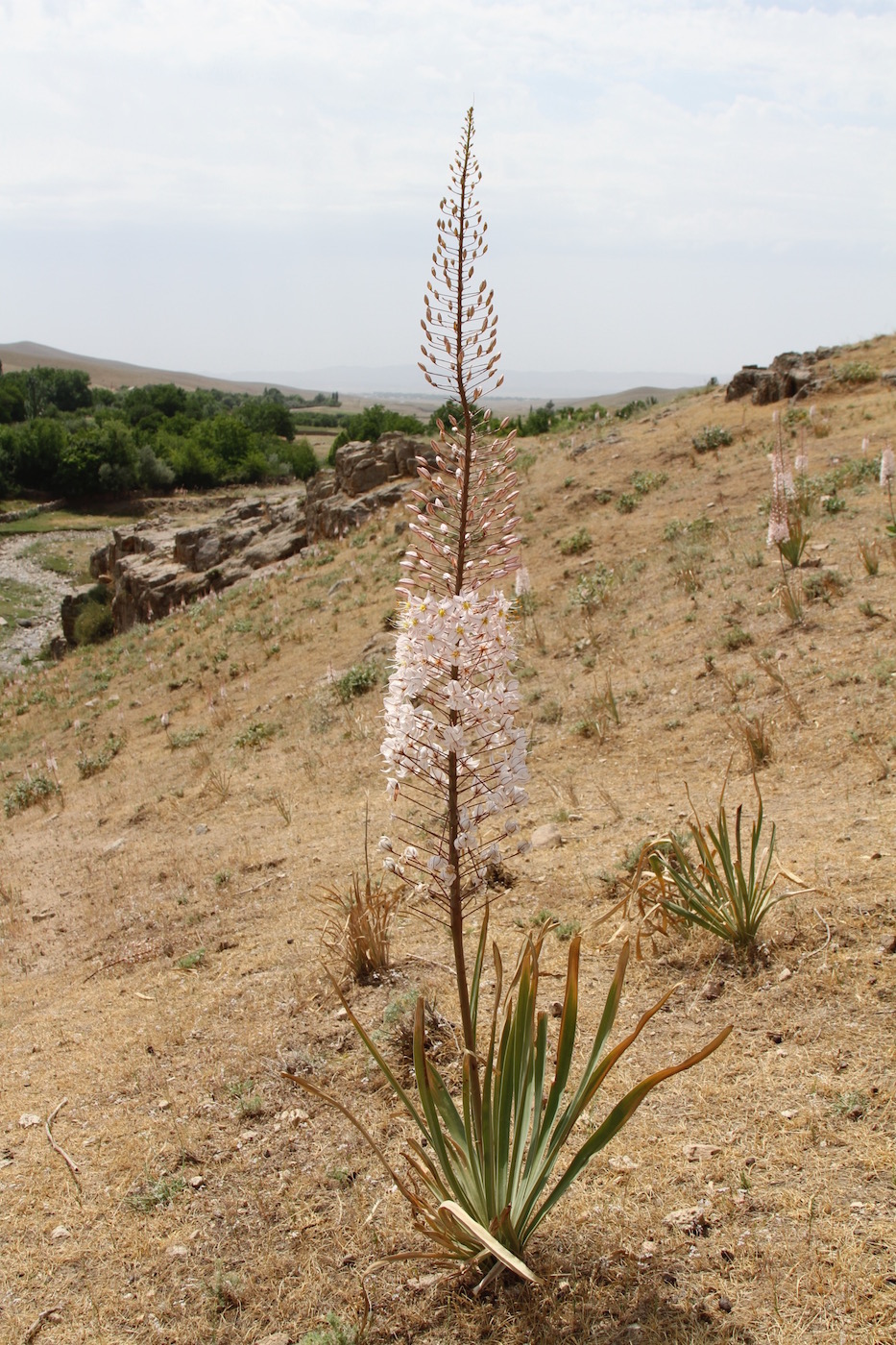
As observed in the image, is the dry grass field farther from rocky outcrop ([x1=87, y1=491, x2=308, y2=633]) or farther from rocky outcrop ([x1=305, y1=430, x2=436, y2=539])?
rocky outcrop ([x1=87, y1=491, x2=308, y2=633])

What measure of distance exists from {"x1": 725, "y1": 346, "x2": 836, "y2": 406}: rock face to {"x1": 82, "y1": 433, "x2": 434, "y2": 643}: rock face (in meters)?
8.62

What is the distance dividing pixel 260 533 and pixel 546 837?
25053 millimetres

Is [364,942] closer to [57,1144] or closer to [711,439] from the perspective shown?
[57,1144]

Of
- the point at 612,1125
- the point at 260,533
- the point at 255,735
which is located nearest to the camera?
the point at 612,1125


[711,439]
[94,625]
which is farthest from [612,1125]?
[94,625]

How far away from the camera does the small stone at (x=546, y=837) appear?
21.5ft

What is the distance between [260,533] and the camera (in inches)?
1182

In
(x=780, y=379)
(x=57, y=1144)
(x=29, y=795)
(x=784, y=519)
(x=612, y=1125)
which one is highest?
(x=780, y=379)

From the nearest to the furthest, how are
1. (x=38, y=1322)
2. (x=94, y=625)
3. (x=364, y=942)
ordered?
(x=38, y=1322), (x=364, y=942), (x=94, y=625)

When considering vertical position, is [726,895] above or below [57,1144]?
above

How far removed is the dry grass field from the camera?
2826 mm

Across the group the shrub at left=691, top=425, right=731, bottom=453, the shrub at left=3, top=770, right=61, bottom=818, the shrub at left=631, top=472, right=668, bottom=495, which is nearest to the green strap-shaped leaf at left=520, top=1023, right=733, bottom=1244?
the shrub at left=3, top=770, right=61, bottom=818

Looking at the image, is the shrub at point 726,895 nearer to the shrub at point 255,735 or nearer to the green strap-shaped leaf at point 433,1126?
the green strap-shaped leaf at point 433,1126

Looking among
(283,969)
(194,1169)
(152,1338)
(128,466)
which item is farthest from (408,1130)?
(128,466)
